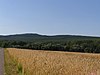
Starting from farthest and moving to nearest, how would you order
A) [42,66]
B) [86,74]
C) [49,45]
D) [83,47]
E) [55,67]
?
[49,45] → [83,47] → [42,66] → [55,67] → [86,74]

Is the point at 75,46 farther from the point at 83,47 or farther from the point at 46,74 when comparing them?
the point at 46,74

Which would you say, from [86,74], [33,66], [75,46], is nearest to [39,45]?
[75,46]

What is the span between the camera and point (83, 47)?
101500 mm

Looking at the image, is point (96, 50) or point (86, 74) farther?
point (96, 50)

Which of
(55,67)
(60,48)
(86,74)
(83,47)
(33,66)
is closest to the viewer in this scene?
(86,74)

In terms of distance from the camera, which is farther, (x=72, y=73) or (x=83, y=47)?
(x=83, y=47)

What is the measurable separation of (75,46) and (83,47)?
16.2ft

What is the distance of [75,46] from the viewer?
106 m

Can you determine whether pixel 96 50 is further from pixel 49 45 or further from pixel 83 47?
pixel 49 45

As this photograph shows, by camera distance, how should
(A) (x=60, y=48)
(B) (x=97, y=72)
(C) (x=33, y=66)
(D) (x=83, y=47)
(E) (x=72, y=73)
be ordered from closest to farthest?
(B) (x=97, y=72) → (E) (x=72, y=73) → (C) (x=33, y=66) → (D) (x=83, y=47) → (A) (x=60, y=48)

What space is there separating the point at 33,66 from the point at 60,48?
97169 millimetres

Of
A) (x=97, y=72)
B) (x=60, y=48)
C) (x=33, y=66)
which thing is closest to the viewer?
(x=97, y=72)

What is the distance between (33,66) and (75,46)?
89.8m

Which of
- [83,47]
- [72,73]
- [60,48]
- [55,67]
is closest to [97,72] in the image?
[72,73]
